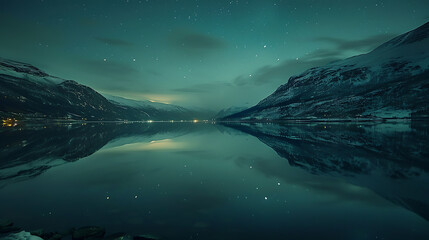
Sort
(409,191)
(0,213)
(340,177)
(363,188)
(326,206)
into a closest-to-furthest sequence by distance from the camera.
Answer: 1. (0,213)
2. (326,206)
3. (409,191)
4. (363,188)
5. (340,177)

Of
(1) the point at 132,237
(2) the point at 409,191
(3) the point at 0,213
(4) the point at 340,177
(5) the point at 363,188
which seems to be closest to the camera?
(1) the point at 132,237

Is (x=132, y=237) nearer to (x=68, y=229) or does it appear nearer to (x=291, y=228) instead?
(x=68, y=229)

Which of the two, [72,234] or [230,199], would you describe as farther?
[230,199]

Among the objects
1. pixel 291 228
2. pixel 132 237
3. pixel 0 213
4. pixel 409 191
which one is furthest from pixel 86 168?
pixel 409 191

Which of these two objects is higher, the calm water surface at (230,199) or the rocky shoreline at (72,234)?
the rocky shoreline at (72,234)

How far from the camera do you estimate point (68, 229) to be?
8.36 meters

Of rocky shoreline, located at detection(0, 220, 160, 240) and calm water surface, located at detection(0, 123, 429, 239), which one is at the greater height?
rocky shoreline, located at detection(0, 220, 160, 240)

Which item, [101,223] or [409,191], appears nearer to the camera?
[101,223]

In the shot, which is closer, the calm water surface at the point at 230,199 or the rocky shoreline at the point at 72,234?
the rocky shoreline at the point at 72,234

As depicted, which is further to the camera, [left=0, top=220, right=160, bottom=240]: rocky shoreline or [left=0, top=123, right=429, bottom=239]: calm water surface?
[left=0, top=123, right=429, bottom=239]: calm water surface

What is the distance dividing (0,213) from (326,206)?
14.9 m

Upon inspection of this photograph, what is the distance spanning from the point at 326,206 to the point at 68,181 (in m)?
16.4

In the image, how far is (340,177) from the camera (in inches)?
595

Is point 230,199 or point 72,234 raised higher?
point 72,234
